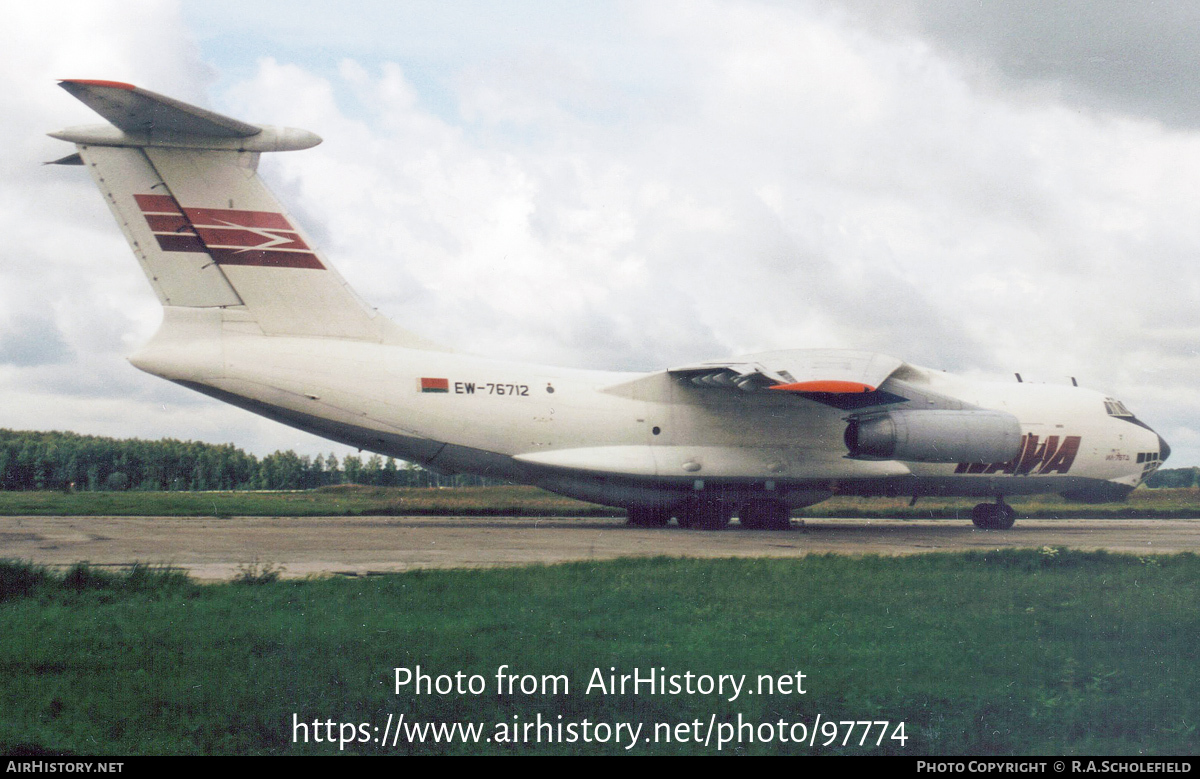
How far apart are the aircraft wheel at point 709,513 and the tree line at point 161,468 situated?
7205 millimetres

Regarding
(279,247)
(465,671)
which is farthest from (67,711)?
(279,247)

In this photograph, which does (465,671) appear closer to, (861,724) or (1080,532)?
(861,724)

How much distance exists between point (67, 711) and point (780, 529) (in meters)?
15.0

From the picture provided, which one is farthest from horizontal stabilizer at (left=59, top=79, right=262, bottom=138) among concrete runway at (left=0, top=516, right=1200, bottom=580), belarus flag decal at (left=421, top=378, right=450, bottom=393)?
concrete runway at (left=0, top=516, right=1200, bottom=580)

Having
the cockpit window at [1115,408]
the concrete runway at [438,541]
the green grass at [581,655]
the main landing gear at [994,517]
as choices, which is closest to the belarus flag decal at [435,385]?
the concrete runway at [438,541]

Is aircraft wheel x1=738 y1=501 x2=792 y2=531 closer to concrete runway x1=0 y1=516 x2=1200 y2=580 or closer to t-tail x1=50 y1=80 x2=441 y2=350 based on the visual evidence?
concrete runway x1=0 y1=516 x2=1200 y2=580

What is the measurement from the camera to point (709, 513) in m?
17.6

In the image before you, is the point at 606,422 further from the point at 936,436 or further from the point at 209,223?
the point at 209,223

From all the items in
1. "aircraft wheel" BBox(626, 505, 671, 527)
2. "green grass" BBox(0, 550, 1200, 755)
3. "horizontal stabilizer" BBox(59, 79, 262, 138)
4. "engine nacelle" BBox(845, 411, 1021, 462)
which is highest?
"horizontal stabilizer" BBox(59, 79, 262, 138)

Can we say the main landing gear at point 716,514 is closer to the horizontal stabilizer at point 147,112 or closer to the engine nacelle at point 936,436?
the engine nacelle at point 936,436

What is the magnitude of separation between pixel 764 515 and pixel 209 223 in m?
11.4

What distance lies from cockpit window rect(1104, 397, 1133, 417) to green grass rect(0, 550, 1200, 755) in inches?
487

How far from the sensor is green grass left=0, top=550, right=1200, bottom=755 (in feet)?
13.9

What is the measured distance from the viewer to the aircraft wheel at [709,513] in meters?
17.5
